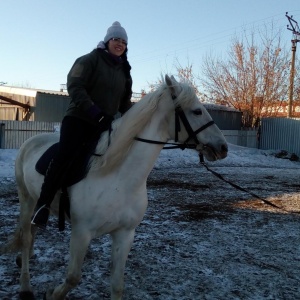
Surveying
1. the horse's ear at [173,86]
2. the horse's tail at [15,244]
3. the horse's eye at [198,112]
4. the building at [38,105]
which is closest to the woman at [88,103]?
the horse's ear at [173,86]

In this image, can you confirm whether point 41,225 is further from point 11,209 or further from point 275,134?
point 275,134

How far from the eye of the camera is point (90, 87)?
2.97m

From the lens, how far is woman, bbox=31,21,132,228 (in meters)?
2.80

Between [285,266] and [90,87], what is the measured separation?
3.22 m

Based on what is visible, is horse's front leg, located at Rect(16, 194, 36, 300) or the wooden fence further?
the wooden fence

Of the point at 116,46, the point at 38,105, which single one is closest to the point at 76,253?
the point at 116,46

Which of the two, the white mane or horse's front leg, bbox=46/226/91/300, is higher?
the white mane

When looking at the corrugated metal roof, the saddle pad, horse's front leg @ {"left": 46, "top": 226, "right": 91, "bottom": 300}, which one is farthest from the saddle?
the corrugated metal roof

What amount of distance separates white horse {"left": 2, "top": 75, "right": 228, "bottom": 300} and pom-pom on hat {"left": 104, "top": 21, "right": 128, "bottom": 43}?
2.03 ft

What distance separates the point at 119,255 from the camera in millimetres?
2777

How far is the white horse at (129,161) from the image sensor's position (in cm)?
261

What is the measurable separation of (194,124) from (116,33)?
1.02 meters

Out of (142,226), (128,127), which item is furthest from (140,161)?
(142,226)

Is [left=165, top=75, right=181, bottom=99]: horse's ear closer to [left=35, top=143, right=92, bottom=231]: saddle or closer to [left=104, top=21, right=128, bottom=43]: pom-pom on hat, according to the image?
[left=104, top=21, right=128, bottom=43]: pom-pom on hat
